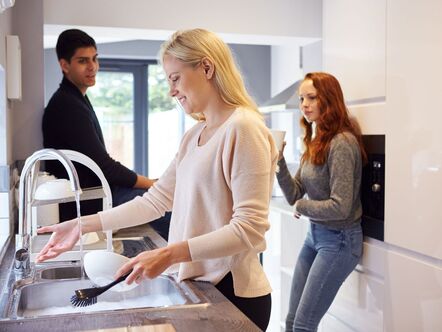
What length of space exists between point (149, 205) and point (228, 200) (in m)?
0.31

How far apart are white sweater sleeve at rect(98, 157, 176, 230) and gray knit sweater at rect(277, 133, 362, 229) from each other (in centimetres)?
92

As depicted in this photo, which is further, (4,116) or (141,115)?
(141,115)

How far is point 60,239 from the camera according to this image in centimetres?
130

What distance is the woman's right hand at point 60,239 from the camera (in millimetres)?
1269

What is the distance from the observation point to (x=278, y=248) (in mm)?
3062

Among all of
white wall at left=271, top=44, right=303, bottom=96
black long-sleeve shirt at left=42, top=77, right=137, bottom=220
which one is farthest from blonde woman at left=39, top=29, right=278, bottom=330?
white wall at left=271, top=44, right=303, bottom=96

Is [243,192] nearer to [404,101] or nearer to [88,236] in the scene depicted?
[88,236]

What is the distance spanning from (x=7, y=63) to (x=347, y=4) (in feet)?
4.53

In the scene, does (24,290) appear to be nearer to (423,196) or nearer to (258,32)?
(423,196)

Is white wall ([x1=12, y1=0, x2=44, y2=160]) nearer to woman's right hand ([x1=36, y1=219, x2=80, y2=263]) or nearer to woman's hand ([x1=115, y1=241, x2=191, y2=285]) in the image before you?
woman's right hand ([x1=36, y1=219, x2=80, y2=263])

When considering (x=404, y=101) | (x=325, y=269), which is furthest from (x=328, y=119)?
(x=325, y=269)

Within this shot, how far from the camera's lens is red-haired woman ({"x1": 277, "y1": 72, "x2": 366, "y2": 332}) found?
215 centimetres

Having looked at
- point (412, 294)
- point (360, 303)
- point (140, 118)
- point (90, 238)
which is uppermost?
point (140, 118)

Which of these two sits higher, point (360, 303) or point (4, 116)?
point (4, 116)
